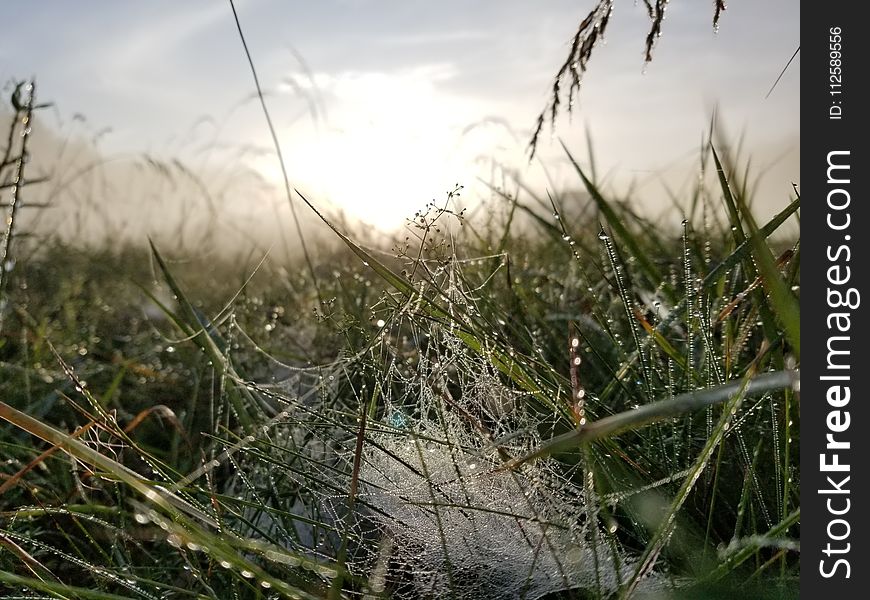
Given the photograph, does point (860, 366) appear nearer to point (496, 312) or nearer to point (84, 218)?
point (496, 312)

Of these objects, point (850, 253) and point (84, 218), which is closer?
point (850, 253)

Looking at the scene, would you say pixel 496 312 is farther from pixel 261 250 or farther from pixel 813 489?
pixel 261 250

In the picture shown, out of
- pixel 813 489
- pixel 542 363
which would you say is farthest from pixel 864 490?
pixel 542 363

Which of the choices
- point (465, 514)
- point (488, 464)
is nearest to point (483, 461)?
point (488, 464)

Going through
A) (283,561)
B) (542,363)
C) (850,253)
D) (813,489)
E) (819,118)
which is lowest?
(283,561)

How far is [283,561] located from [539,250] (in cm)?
192

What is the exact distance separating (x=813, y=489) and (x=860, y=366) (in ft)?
0.56

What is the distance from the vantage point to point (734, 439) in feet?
4.36

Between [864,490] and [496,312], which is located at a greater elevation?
[496,312]

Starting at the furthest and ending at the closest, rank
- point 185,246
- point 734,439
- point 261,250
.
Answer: point 185,246, point 261,250, point 734,439

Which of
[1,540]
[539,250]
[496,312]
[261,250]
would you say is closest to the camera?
[1,540]

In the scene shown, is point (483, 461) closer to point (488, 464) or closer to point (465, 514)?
point (488, 464)

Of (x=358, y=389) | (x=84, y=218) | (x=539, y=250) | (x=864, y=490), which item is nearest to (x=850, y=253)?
(x=864, y=490)

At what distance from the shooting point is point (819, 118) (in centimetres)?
117
